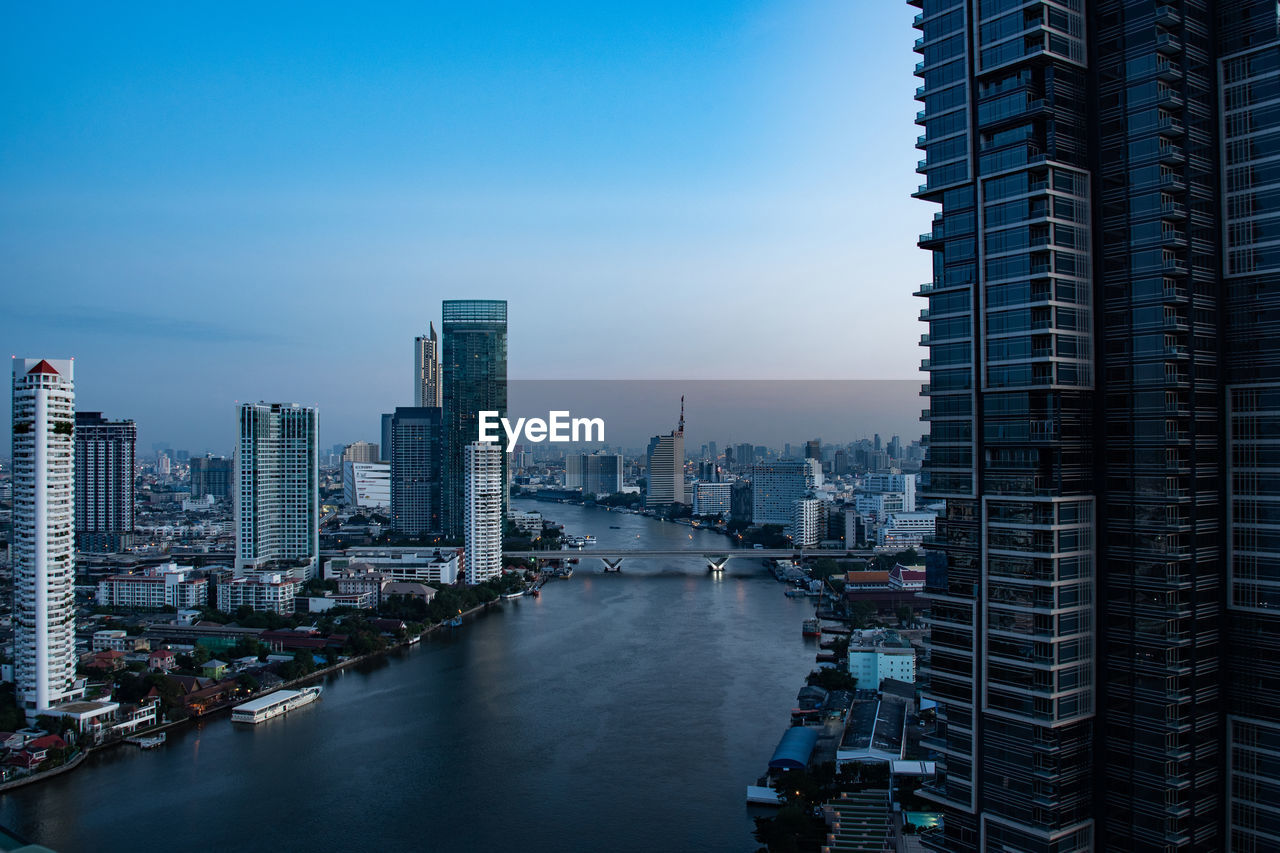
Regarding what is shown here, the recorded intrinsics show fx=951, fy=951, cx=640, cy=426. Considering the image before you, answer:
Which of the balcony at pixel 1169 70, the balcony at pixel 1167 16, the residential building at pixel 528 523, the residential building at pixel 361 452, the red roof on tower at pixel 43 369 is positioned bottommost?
the residential building at pixel 528 523

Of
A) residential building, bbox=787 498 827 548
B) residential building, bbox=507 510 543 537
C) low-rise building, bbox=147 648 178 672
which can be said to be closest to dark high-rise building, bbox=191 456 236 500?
residential building, bbox=507 510 543 537

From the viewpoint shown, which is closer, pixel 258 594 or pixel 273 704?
pixel 273 704

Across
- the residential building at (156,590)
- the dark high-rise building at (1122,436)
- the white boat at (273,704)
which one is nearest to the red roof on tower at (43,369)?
the white boat at (273,704)

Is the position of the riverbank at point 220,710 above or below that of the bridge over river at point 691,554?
below

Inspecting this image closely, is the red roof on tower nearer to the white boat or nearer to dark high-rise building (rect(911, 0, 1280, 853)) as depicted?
the white boat

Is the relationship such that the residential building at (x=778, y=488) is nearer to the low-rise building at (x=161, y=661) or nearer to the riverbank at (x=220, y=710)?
the riverbank at (x=220, y=710)

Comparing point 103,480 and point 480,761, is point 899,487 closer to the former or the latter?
point 103,480

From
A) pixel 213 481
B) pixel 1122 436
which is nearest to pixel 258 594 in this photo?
pixel 1122 436
